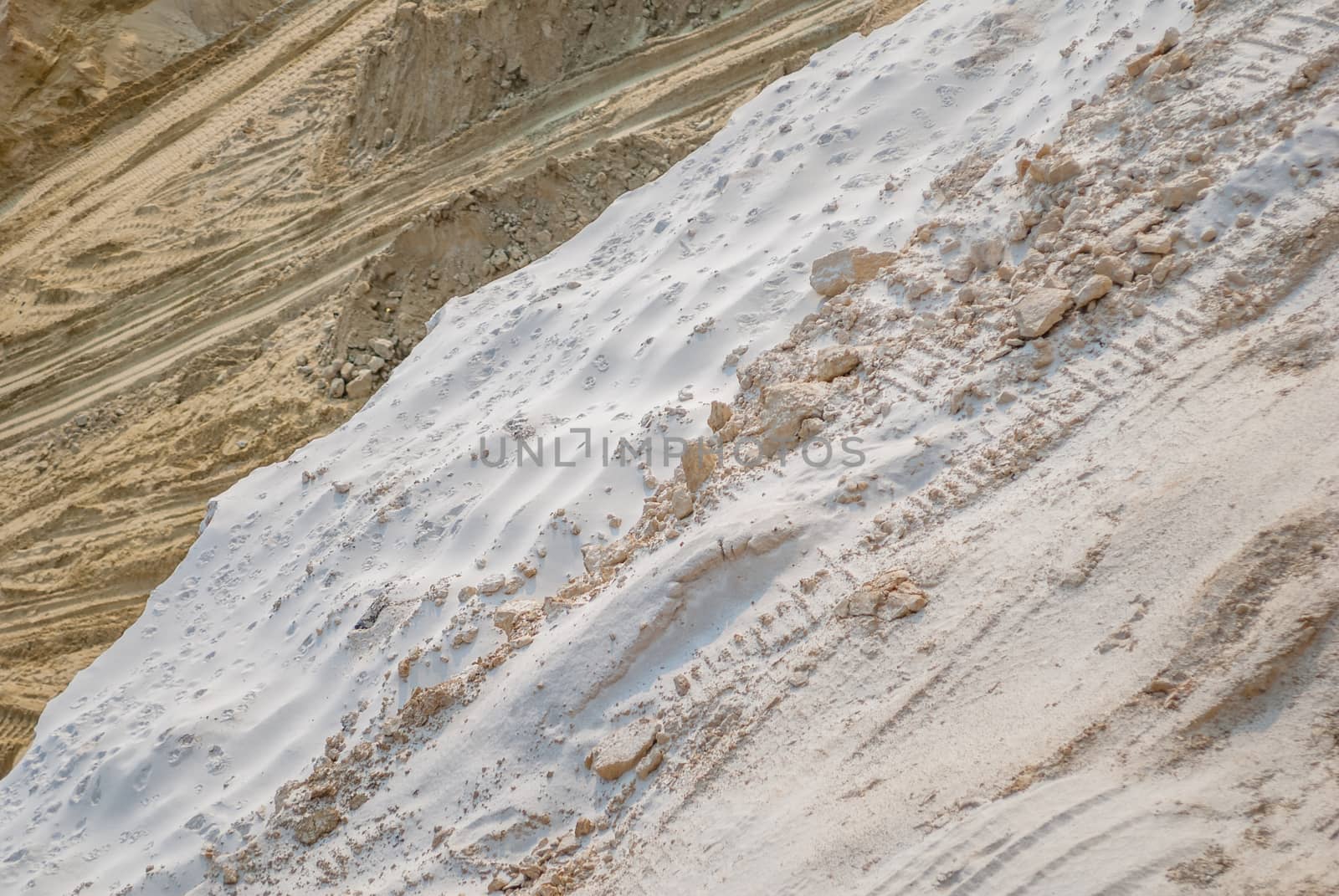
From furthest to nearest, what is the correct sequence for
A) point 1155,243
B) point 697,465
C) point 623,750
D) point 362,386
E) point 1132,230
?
point 362,386 → point 697,465 → point 1132,230 → point 1155,243 → point 623,750

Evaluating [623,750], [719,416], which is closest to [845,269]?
[719,416]

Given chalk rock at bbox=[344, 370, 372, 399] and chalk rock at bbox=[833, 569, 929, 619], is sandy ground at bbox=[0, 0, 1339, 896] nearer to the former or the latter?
chalk rock at bbox=[833, 569, 929, 619]

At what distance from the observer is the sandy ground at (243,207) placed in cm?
680

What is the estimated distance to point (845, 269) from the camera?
14.7 ft

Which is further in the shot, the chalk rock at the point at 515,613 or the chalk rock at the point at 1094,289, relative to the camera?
the chalk rock at the point at 515,613

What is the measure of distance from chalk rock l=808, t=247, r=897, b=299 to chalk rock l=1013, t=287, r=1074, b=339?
929 mm

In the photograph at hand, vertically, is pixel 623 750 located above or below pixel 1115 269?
below

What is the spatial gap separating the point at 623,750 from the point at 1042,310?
6.68 ft

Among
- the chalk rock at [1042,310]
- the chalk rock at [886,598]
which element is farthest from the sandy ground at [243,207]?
the chalk rock at [886,598]

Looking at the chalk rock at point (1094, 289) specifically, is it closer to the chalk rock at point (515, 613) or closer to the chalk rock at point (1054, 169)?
the chalk rock at point (1054, 169)

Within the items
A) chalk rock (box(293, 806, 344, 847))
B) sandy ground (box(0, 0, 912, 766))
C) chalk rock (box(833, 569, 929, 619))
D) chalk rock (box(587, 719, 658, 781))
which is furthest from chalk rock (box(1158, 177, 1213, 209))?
sandy ground (box(0, 0, 912, 766))

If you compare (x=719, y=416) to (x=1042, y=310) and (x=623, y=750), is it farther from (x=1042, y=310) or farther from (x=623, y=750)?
(x=623, y=750)

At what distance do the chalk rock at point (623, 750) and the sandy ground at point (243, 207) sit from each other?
13.1ft

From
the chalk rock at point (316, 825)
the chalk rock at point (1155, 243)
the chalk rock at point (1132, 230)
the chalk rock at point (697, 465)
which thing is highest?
the chalk rock at point (1132, 230)
